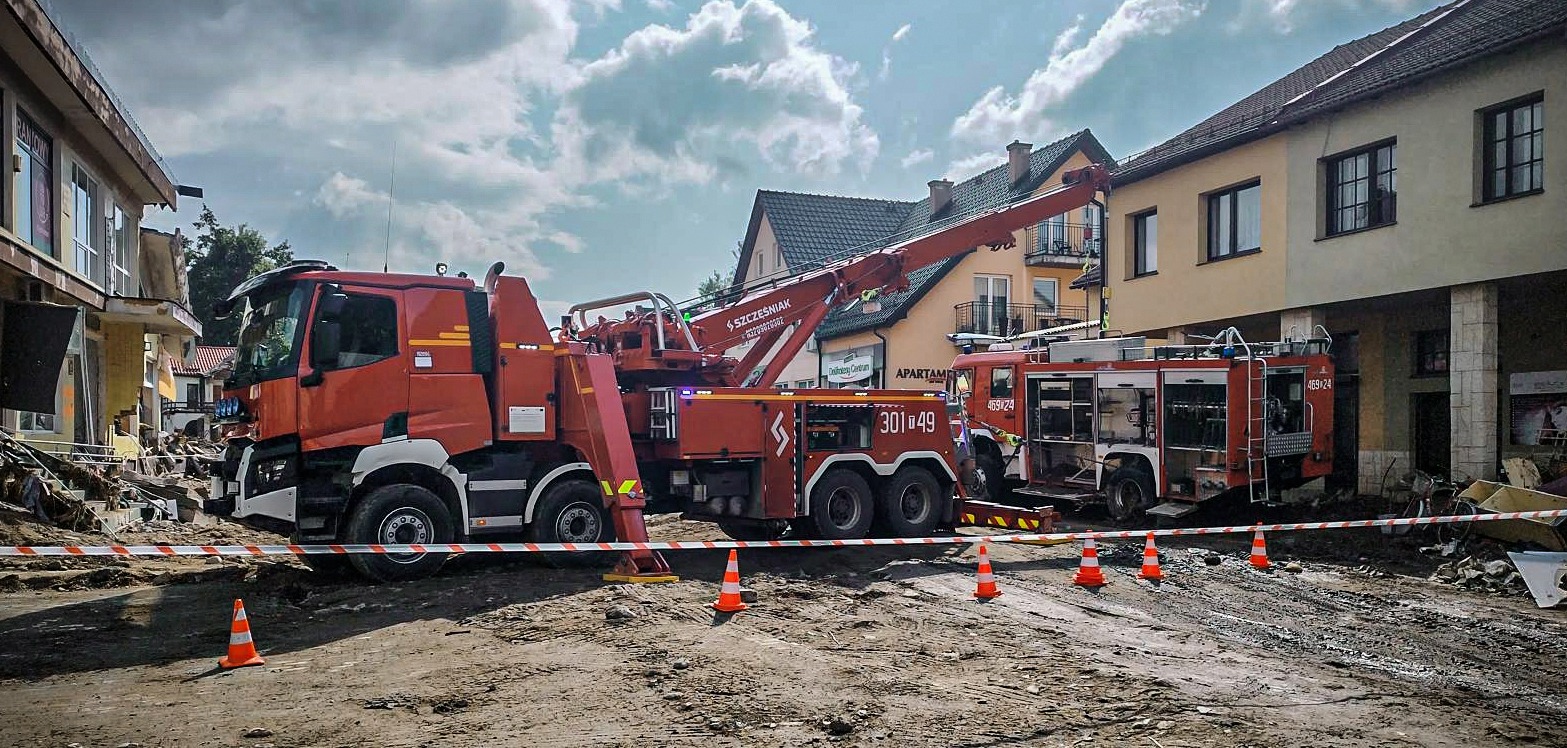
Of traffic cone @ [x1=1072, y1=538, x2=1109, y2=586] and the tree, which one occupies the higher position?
the tree

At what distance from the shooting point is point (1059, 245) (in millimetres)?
35125

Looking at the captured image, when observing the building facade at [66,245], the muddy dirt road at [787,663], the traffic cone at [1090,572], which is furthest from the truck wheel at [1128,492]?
the building facade at [66,245]

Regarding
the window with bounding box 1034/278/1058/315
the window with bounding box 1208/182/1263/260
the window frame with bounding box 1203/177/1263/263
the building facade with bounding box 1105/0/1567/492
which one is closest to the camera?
the building facade with bounding box 1105/0/1567/492

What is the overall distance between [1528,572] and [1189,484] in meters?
5.59

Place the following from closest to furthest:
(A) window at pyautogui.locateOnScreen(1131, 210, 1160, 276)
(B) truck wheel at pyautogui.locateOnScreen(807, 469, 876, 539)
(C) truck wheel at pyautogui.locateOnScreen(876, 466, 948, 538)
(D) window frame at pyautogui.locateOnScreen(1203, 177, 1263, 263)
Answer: (B) truck wheel at pyautogui.locateOnScreen(807, 469, 876, 539) → (C) truck wheel at pyautogui.locateOnScreen(876, 466, 948, 538) → (D) window frame at pyautogui.locateOnScreen(1203, 177, 1263, 263) → (A) window at pyautogui.locateOnScreen(1131, 210, 1160, 276)

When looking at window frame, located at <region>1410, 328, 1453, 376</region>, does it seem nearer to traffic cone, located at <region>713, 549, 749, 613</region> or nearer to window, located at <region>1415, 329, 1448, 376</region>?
window, located at <region>1415, 329, 1448, 376</region>

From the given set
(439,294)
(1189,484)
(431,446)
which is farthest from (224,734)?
(1189,484)

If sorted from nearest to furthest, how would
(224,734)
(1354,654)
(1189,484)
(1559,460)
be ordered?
(224,734) → (1354,654) → (1559,460) → (1189,484)

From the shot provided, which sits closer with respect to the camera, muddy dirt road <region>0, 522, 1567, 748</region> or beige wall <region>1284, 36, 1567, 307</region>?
muddy dirt road <region>0, 522, 1567, 748</region>

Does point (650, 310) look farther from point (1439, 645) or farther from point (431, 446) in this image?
point (1439, 645)

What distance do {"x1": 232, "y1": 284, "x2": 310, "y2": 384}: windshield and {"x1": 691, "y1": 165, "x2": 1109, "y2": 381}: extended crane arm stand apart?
4477mm

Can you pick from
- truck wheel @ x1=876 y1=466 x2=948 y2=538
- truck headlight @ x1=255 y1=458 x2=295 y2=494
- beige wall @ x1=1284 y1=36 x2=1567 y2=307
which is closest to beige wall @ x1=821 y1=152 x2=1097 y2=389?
beige wall @ x1=1284 y1=36 x2=1567 y2=307

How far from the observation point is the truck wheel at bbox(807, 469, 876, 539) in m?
12.9

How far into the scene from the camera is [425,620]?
28.8ft
